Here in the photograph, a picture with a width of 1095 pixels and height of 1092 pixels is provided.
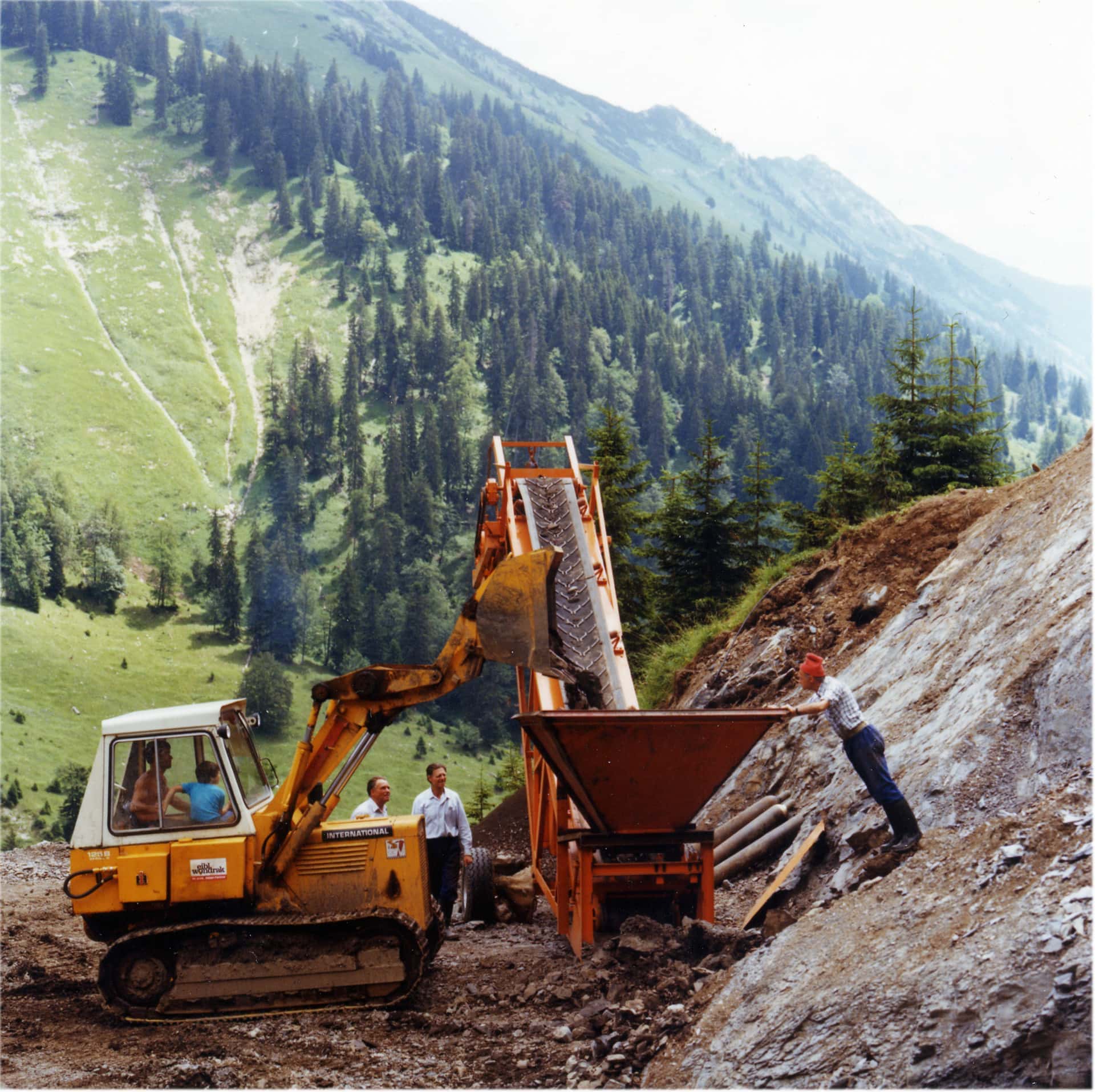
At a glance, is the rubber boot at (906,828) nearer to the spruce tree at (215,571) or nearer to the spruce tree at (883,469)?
the spruce tree at (883,469)

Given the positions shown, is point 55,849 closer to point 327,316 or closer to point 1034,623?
point 1034,623

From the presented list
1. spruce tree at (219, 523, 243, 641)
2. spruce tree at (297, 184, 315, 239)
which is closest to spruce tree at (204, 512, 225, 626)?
spruce tree at (219, 523, 243, 641)

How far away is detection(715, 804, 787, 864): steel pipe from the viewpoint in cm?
1278

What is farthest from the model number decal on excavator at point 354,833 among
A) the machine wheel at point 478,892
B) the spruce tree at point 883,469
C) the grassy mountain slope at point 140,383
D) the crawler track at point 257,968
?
the grassy mountain slope at point 140,383

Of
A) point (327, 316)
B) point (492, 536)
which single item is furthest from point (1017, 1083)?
point (327, 316)

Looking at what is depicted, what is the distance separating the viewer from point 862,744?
9672mm

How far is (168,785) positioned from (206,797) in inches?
14.1

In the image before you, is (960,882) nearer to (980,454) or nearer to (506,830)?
(506,830)

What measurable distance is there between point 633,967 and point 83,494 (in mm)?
131739

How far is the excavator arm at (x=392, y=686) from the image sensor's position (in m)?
9.71

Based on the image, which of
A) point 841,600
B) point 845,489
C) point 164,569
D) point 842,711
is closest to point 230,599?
point 164,569

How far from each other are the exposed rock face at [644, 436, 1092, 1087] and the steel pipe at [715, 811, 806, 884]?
20.2 inches

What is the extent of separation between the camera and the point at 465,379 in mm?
164750

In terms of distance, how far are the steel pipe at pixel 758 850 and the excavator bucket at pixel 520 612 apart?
4.24 metres
